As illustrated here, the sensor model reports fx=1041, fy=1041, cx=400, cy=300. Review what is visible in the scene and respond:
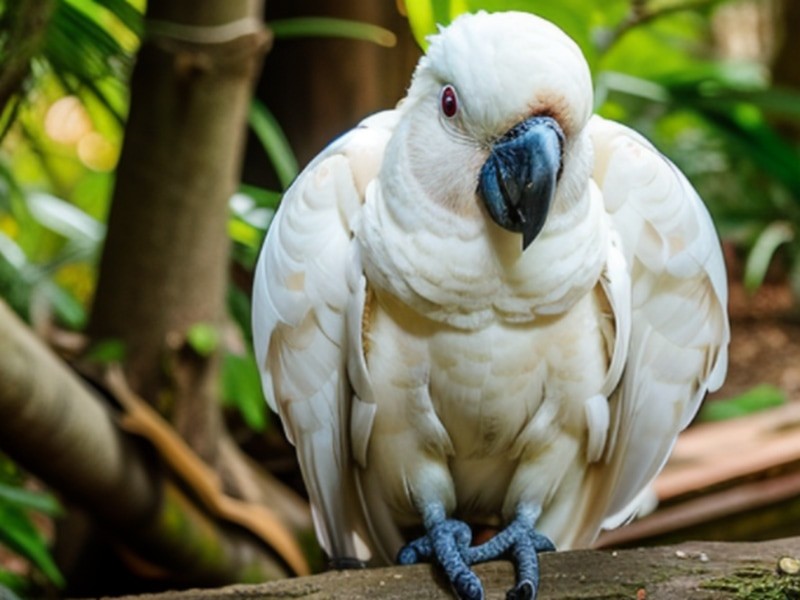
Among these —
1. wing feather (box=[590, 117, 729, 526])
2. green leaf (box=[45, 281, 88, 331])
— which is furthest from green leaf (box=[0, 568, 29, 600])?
wing feather (box=[590, 117, 729, 526])

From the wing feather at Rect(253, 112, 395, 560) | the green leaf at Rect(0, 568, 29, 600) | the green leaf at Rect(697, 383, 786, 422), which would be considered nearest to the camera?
the wing feather at Rect(253, 112, 395, 560)

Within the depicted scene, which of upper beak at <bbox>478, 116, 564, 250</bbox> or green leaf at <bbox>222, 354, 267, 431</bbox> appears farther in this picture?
green leaf at <bbox>222, 354, 267, 431</bbox>

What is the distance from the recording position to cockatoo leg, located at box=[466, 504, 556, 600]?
120 cm

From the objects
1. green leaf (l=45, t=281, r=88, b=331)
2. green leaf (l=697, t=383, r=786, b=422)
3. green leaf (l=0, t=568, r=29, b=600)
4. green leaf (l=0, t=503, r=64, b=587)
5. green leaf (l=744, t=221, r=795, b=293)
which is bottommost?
green leaf (l=697, t=383, r=786, b=422)

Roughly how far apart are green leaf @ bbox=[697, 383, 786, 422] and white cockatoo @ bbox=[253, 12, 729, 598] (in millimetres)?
2234

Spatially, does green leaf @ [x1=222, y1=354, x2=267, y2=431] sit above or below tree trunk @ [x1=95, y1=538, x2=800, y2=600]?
below

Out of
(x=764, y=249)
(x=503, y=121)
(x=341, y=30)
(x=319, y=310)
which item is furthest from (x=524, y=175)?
(x=764, y=249)

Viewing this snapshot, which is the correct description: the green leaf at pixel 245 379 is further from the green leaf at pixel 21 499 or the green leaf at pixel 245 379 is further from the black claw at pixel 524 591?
the black claw at pixel 524 591

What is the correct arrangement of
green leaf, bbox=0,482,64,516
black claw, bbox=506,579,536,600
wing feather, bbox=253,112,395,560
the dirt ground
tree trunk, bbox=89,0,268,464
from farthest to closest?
the dirt ground, tree trunk, bbox=89,0,268,464, green leaf, bbox=0,482,64,516, wing feather, bbox=253,112,395,560, black claw, bbox=506,579,536,600

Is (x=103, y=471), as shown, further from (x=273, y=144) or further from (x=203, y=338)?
(x=273, y=144)

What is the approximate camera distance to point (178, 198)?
7.23ft

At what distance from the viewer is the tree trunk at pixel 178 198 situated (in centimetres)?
212

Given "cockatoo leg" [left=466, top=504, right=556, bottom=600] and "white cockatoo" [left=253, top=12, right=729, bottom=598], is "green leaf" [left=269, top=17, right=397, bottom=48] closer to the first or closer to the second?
"white cockatoo" [left=253, top=12, right=729, bottom=598]

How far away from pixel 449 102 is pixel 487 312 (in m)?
0.25
